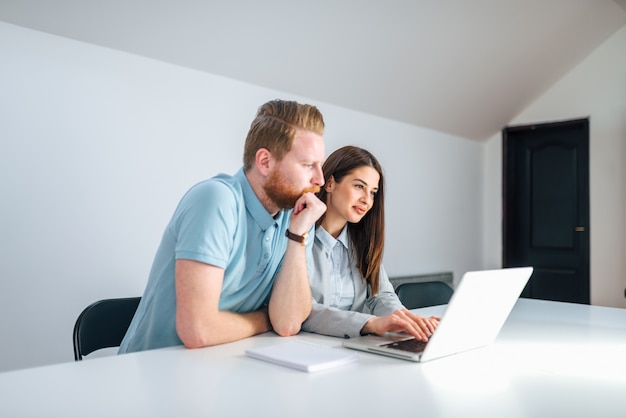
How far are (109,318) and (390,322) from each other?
861 millimetres

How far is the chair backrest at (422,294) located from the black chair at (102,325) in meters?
1.17

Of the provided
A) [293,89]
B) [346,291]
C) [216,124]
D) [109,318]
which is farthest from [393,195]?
[109,318]

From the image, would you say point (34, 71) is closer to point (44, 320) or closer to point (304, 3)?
point (44, 320)

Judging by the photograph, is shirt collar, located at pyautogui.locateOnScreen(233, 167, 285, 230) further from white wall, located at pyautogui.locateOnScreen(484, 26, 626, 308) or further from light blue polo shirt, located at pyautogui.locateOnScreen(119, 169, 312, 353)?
white wall, located at pyautogui.locateOnScreen(484, 26, 626, 308)

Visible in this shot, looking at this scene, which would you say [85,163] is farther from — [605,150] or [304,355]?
[605,150]

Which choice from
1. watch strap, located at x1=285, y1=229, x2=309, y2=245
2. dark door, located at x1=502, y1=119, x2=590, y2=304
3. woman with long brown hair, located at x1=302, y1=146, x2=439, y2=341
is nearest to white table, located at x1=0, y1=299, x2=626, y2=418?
watch strap, located at x1=285, y1=229, x2=309, y2=245

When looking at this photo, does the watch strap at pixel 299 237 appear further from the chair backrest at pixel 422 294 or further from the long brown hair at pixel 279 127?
the chair backrest at pixel 422 294

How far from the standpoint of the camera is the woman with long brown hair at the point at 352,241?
1873mm

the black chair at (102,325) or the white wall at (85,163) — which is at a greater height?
the white wall at (85,163)

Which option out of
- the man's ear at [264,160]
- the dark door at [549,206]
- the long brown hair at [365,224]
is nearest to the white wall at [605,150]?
the dark door at [549,206]

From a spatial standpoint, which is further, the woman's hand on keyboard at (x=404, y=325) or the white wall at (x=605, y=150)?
the white wall at (x=605, y=150)

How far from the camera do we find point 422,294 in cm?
252

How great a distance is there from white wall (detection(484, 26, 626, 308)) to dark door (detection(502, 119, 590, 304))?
72 millimetres

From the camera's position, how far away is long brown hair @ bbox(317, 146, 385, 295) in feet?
6.40
